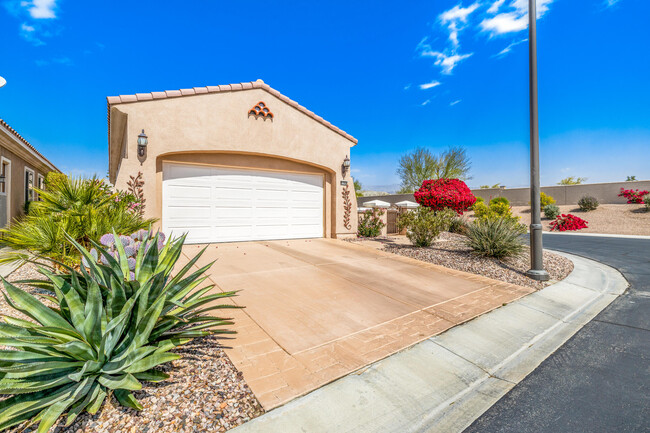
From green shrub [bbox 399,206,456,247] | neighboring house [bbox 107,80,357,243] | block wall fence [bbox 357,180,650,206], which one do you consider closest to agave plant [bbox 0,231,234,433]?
neighboring house [bbox 107,80,357,243]

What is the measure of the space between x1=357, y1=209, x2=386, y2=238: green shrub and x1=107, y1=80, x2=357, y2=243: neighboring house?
801 mm

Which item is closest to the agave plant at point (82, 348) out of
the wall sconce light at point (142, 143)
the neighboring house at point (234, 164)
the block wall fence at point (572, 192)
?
the wall sconce light at point (142, 143)

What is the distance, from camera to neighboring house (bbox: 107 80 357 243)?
7.38 meters

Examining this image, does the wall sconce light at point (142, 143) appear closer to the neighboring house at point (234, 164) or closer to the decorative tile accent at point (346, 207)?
the neighboring house at point (234, 164)

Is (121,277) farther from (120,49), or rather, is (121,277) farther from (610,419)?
(120,49)

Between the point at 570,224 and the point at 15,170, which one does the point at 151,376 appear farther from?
the point at 570,224

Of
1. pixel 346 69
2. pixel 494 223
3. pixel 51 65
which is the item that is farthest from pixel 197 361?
pixel 346 69

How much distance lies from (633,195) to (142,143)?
95.0 feet

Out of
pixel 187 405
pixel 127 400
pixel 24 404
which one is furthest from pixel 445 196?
pixel 24 404

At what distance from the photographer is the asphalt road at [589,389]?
1982 millimetres

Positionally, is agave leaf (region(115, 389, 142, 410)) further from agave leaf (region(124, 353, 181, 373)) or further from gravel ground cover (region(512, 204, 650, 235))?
gravel ground cover (region(512, 204, 650, 235))

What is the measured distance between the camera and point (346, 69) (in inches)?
639

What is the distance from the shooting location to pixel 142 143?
7.04m

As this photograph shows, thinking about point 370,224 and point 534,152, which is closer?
point 534,152
